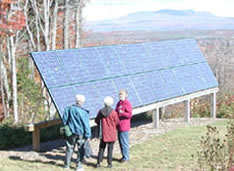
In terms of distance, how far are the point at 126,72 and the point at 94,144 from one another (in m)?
2.09

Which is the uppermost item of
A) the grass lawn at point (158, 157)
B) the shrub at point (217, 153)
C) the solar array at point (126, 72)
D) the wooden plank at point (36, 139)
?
the solar array at point (126, 72)

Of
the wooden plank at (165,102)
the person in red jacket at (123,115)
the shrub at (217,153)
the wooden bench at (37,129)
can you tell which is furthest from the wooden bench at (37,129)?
the shrub at (217,153)

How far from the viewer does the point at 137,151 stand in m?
10.5

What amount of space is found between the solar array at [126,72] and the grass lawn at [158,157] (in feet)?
3.57

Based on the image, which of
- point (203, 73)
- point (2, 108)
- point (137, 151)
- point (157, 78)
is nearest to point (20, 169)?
point (137, 151)

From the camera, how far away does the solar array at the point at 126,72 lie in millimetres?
10031

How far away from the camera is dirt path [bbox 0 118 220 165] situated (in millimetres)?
9930

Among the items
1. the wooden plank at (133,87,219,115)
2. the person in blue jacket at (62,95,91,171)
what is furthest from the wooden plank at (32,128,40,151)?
the wooden plank at (133,87,219,115)

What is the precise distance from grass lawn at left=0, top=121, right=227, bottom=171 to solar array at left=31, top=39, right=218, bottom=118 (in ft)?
3.57

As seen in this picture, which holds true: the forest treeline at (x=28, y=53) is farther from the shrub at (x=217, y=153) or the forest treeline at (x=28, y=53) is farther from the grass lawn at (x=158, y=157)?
the shrub at (x=217, y=153)

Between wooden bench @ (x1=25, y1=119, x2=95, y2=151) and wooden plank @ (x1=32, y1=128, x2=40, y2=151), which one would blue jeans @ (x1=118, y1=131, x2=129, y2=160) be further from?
wooden plank @ (x1=32, y1=128, x2=40, y2=151)

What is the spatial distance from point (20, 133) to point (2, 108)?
1147 cm

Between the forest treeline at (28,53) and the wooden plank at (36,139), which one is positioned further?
the forest treeline at (28,53)

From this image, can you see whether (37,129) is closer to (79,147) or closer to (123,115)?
(79,147)
